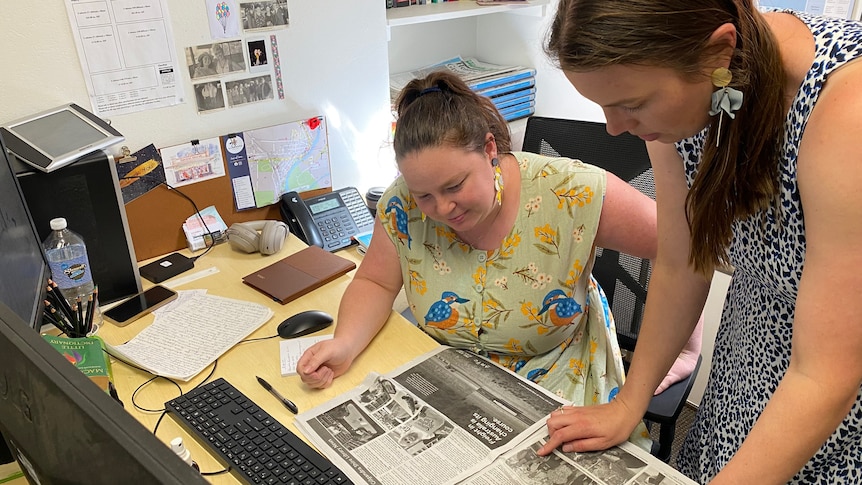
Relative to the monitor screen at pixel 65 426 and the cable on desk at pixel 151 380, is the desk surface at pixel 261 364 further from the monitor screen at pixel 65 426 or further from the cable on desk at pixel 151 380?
the monitor screen at pixel 65 426

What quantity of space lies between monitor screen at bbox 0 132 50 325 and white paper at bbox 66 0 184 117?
0.40 metres

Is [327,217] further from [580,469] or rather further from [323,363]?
[580,469]

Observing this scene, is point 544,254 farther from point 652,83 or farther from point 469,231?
point 652,83

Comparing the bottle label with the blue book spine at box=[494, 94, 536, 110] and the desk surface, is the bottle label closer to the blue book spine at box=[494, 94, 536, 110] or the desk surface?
the desk surface

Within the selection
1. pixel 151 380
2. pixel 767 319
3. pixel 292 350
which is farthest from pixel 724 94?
pixel 151 380

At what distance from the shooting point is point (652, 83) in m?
0.77

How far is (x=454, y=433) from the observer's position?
43.6 inches

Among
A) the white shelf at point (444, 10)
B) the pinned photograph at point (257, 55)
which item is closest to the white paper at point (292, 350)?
the pinned photograph at point (257, 55)

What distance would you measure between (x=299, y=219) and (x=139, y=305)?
535mm

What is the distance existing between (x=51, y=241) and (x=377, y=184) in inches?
40.3

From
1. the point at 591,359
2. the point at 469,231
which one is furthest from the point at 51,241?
the point at 591,359

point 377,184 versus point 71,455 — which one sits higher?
point 71,455

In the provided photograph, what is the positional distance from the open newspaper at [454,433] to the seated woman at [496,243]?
10 cm

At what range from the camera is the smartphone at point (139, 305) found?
1.48m
